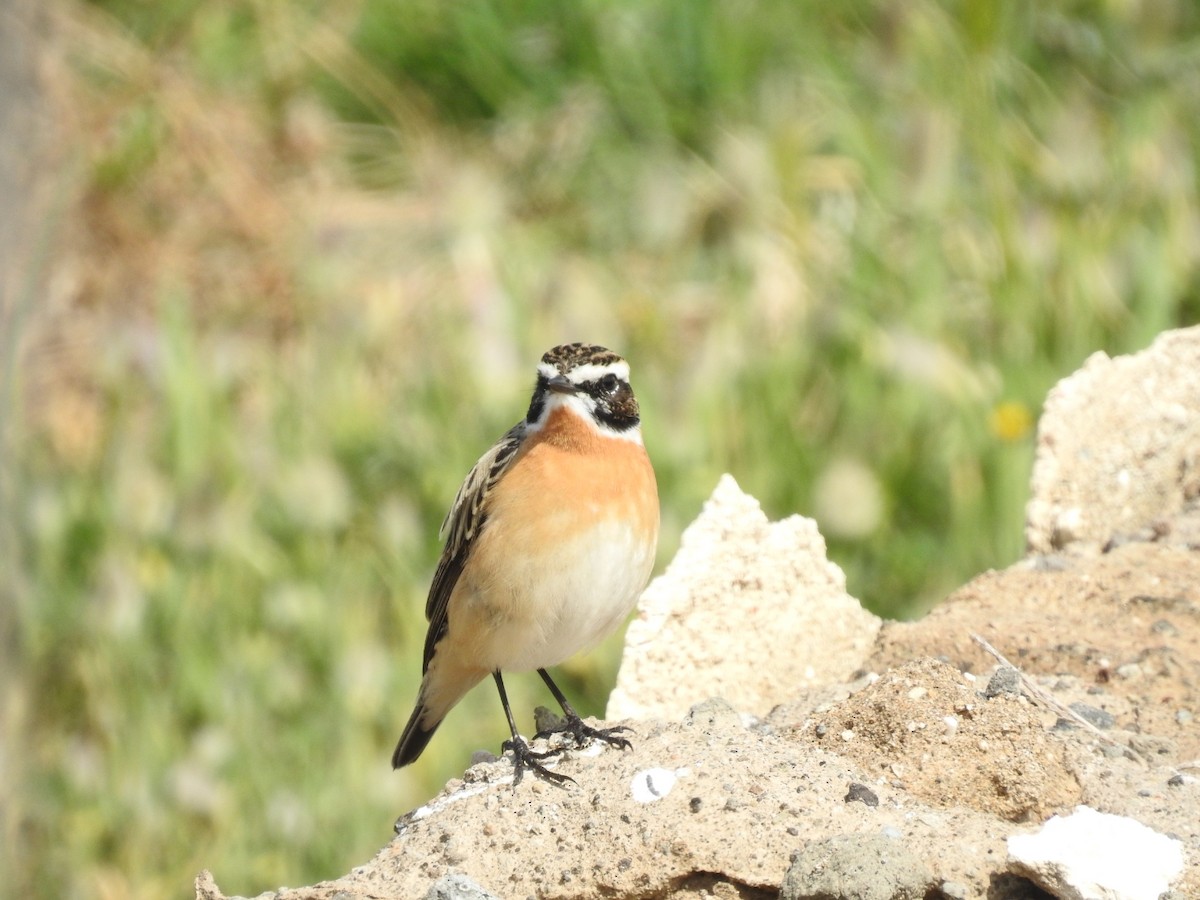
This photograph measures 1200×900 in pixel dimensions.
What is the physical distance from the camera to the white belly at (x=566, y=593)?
15.1 feet

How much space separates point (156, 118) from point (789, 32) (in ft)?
12.5

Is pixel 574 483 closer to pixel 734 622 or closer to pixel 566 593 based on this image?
pixel 566 593

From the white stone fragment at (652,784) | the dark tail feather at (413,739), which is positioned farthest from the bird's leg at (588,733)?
the dark tail feather at (413,739)

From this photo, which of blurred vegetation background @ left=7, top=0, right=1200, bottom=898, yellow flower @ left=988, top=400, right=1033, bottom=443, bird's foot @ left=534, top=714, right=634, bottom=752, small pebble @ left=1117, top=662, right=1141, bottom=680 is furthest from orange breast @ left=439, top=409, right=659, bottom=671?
yellow flower @ left=988, top=400, right=1033, bottom=443

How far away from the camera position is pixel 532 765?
3.53 meters

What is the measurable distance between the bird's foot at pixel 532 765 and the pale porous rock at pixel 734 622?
306mm

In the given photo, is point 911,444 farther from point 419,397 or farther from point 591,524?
point 591,524

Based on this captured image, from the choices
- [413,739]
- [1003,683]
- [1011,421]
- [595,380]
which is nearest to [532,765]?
[1003,683]

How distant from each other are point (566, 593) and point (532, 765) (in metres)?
1.12

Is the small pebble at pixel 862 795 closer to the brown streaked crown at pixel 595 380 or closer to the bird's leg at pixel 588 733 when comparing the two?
the bird's leg at pixel 588 733

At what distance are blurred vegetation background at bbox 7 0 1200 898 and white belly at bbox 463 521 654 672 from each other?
1.61m

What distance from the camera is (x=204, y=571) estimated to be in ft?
24.6

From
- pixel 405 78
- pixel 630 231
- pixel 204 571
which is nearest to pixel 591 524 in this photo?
pixel 204 571

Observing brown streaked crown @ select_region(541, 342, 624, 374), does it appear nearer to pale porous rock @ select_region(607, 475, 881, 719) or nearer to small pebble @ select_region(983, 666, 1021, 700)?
pale porous rock @ select_region(607, 475, 881, 719)
